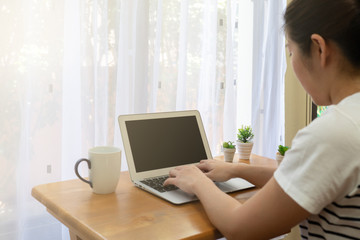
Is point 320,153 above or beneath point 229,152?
above

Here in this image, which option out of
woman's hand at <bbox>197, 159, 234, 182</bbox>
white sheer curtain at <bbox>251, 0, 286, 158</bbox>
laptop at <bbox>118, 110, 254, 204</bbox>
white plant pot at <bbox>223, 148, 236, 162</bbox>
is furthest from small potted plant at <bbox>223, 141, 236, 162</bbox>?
white sheer curtain at <bbox>251, 0, 286, 158</bbox>

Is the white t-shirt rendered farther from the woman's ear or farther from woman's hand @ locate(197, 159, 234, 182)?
woman's hand @ locate(197, 159, 234, 182)

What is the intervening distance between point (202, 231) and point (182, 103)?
1316 mm

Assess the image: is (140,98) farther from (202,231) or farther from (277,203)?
(277,203)

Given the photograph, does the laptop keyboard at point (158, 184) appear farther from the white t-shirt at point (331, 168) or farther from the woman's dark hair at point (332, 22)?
the woman's dark hair at point (332, 22)

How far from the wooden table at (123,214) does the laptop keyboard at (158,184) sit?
35 millimetres

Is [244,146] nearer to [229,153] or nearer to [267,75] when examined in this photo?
[229,153]

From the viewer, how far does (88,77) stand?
71.8 inches

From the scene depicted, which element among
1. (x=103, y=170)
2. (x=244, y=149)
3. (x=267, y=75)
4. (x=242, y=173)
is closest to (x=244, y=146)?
(x=244, y=149)

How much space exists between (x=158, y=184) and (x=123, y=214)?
22cm

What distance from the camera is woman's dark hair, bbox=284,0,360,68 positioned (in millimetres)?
777

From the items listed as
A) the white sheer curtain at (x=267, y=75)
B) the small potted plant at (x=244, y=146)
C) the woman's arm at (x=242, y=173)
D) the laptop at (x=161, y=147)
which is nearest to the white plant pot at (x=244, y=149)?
the small potted plant at (x=244, y=146)

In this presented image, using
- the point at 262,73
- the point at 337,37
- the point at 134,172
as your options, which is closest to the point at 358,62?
the point at 337,37

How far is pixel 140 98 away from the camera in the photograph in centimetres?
201
